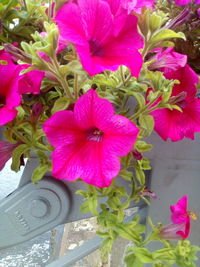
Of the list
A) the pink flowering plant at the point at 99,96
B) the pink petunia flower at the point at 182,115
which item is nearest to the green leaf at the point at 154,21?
the pink flowering plant at the point at 99,96

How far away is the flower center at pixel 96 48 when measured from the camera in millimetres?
377

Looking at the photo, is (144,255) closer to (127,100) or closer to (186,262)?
(186,262)

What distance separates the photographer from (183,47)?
22.9 inches

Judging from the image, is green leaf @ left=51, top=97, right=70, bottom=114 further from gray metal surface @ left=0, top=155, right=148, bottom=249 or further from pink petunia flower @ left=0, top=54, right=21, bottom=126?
gray metal surface @ left=0, top=155, right=148, bottom=249

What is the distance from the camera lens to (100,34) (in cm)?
38

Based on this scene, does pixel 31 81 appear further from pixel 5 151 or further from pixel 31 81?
pixel 5 151

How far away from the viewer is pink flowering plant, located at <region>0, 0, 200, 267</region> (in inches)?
14.6

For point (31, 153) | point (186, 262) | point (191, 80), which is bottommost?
point (186, 262)

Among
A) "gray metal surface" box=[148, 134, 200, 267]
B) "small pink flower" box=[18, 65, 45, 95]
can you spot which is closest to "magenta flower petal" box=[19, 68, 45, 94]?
"small pink flower" box=[18, 65, 45, 95]

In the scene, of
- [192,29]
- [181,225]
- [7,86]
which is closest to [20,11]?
[7,86]

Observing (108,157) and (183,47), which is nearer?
(108,157)

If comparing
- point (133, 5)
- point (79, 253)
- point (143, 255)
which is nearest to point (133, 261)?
point (143, 255)

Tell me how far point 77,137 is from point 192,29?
1.01ft

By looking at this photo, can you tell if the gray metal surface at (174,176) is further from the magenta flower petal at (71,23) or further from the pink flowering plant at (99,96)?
the magenta flower petal at (71,23)
